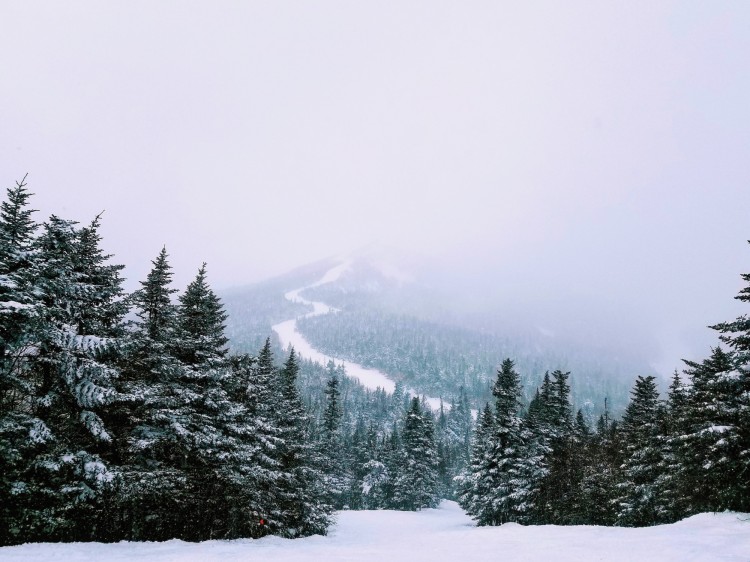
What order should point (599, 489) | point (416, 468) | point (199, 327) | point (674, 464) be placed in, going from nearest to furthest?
1. point (199, 327)
2. point (674, 464)
3. point (599, 489)
4. point (416, 468)

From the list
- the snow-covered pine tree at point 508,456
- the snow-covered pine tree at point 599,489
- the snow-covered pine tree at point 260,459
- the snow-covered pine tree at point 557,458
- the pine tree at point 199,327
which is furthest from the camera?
the snow-covered pine tree at point 557,458

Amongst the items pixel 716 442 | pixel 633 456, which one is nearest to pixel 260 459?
pixel 716 442

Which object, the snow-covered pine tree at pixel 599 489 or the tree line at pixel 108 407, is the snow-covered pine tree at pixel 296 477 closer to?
the tree line at pixel 108 407

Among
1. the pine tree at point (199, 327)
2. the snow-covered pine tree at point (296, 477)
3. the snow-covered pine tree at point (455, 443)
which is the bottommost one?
the snow-covered pine tree at point (455, 443)

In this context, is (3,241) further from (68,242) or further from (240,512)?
(240,512)

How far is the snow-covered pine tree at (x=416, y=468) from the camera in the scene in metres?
62.4

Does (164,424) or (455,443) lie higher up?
(164,424)

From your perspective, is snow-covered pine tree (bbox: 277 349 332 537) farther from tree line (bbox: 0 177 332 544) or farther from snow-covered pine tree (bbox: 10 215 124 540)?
snow-covered pine tree (bbox: 10 215 124 540)

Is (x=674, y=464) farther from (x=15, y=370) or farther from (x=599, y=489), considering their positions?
(x=15, y=370)

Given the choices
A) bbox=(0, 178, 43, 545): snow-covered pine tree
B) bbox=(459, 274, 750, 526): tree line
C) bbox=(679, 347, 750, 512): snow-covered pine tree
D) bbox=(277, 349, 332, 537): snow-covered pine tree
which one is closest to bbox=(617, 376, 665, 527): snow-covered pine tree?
bbox=(459, 274, 750, 526): tree line

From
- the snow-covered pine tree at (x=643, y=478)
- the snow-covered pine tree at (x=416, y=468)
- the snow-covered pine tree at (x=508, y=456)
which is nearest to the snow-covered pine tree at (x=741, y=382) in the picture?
the snow-covered pine tree at (x=643, y=478)

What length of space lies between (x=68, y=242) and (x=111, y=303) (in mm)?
2691

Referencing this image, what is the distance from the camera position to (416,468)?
62531mm

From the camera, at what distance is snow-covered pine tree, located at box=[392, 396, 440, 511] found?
6244 centimetres
